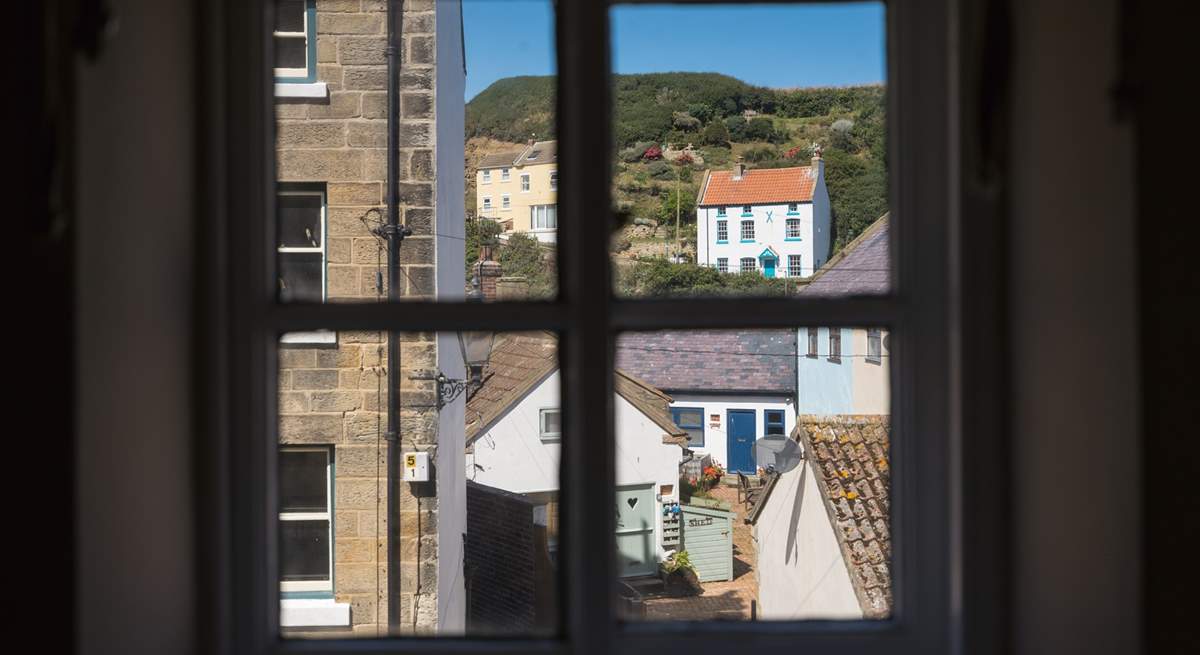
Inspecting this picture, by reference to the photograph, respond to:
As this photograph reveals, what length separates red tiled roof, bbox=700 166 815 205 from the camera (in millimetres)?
1987

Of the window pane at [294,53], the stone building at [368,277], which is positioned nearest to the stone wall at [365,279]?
the stone building at [368,277]

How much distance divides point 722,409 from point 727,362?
0.40 ft

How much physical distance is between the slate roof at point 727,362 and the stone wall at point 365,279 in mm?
1847

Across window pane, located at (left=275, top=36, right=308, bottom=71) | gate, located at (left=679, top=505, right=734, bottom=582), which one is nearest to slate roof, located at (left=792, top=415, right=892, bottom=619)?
gate, located at (left=679, top=505, right=734, bottom=582)

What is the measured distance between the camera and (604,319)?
1.31m

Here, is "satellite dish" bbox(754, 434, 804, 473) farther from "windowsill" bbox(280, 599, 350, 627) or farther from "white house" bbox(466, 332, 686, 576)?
"windowsill" bbox(280, 599, 350, 627)

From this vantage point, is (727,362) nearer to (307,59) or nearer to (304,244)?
(304,244)

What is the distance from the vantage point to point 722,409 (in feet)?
6.45

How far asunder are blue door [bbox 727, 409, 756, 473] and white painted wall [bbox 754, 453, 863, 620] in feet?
0.79

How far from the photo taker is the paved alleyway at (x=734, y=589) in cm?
199

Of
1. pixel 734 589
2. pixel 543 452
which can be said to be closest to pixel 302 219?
pixel 543 452

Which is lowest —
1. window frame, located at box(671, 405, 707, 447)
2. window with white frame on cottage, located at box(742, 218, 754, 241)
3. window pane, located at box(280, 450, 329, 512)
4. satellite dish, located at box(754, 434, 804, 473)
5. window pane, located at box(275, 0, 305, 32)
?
window pane, located at box(280, 450, 329, 512)
